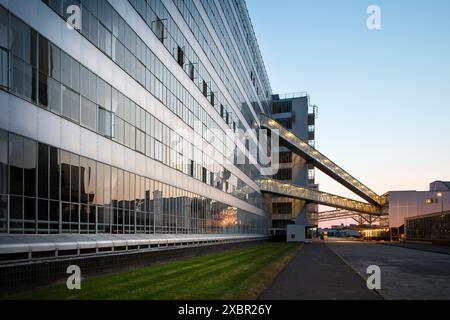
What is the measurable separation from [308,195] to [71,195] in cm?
6852

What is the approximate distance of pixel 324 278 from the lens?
19.5 meters

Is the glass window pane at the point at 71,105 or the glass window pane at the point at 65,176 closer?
the glass window pane at the point at 65,176

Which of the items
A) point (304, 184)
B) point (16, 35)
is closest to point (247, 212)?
point (304, 184)

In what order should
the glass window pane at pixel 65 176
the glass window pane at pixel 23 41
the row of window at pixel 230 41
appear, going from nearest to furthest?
the glass window pane at pixel 23 41 < the glass window pane at pixel 65 176 < the row of window at pixel 230 41

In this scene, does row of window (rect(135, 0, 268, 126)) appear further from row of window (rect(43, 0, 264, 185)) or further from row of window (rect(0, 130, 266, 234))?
row of window (rect(0, 130, 266, 234))

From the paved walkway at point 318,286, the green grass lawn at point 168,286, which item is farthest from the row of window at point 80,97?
the paved walkway at point 318,286

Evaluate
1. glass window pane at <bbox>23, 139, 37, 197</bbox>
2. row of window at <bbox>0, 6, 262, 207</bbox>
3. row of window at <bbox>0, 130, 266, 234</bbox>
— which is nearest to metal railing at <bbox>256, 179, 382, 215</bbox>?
row of window at <bbox>0, 6, 262, 207</bbox>

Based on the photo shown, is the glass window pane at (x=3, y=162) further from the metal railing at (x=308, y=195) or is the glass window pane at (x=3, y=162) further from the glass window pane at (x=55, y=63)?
the metal railing at (x=308, y=195)

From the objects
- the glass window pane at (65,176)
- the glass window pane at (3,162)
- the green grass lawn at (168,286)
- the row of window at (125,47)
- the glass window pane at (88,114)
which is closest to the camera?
the green grass lawn at (168,286)

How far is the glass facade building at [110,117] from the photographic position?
16156mm

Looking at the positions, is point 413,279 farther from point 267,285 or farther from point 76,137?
point 76,137

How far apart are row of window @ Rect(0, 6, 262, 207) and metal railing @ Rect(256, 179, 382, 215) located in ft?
153

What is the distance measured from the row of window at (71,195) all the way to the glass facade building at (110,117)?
49mm

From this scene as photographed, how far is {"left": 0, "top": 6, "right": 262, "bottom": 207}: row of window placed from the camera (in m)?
16.3
